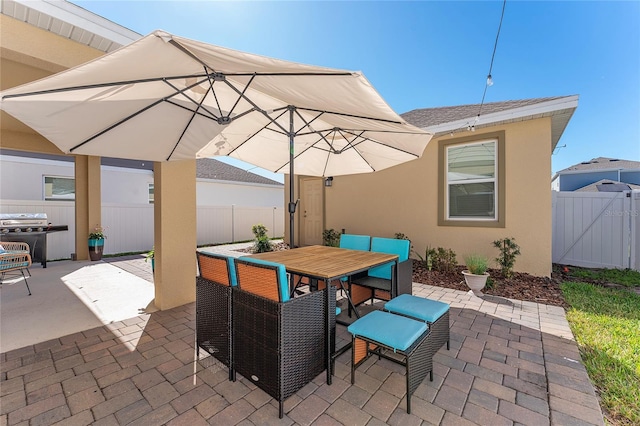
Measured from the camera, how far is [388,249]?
3.89 metres

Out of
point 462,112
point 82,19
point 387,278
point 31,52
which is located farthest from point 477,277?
point 31,52

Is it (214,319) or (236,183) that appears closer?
(214,319)

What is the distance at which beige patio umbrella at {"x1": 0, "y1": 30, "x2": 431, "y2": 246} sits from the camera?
1.77 metres

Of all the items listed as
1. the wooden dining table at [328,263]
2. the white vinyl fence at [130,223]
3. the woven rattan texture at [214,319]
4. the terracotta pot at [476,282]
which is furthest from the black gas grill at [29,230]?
the terracotta pot at [476,282]

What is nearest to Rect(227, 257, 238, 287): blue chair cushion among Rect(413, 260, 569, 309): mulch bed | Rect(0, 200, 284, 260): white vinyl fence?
Rect(0, 200, 284, 260): white vinyl fence

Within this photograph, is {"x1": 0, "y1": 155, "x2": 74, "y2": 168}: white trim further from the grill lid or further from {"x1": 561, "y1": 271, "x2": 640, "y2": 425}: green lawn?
{"x1": 561, "y1": 271, "x2": 640, "y2": 425}: green lawn

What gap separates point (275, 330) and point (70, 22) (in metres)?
3.74

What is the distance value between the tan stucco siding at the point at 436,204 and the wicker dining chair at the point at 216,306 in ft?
17.6

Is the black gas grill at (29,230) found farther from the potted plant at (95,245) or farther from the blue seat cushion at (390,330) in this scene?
the blue seat cushion at (390,330)

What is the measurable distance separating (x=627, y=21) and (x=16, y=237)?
13892mm

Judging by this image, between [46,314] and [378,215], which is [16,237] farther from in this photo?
[378,215]

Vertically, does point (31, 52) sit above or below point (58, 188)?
above

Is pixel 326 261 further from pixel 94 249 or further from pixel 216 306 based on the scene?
pixel 94 249

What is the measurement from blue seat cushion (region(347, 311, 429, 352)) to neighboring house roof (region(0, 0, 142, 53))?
13.4 ft
